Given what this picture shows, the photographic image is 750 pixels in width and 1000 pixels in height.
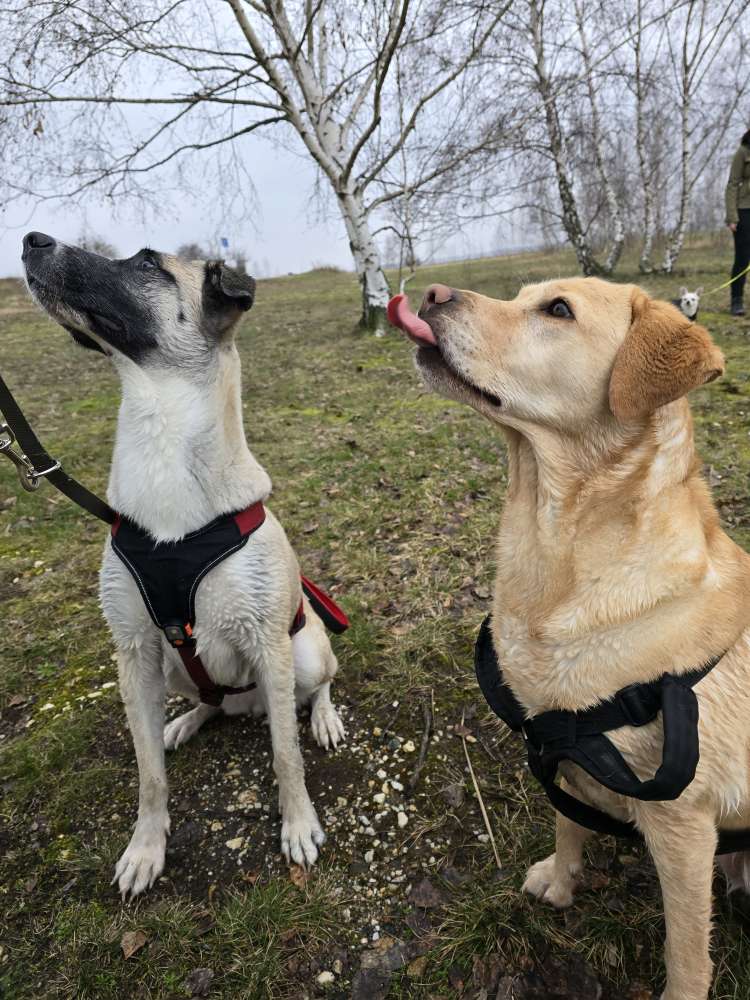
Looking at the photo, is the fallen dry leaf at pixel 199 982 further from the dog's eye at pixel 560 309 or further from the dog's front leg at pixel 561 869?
the dog's eye at pixel 560 309

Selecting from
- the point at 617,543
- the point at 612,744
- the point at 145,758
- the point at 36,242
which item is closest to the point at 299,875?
the point at 145,758

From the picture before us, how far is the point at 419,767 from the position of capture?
2.63 m

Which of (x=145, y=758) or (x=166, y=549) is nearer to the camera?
(x=166, y=549)

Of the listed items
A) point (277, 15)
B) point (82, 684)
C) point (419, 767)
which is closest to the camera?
point (419, 767)

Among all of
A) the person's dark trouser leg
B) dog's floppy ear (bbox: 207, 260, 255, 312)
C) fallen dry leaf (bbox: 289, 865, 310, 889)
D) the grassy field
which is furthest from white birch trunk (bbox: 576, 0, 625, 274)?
fallen dry leaf (bbox: 289, 865, 310, 889)

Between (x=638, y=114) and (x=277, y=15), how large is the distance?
1118 centimetres

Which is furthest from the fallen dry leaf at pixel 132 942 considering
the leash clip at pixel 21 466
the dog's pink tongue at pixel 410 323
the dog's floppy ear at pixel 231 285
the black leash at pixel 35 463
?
the dog's floppy ear at pixel 231 285

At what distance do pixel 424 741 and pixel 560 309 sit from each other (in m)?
2.17

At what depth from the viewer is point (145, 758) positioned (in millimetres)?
2312

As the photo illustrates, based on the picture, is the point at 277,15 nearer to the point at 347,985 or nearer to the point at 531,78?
the point at 531,78

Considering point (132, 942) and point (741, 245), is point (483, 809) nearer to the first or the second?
point (132, 942)

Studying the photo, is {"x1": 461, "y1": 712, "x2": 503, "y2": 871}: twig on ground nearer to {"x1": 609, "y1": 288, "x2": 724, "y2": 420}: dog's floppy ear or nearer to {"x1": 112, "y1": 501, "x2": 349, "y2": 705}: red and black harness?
{"x1": 112, "y1": 501, "x2": 349, "y2": 705}: red and black harness

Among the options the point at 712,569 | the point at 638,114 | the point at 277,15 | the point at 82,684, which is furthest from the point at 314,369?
the point at 638,114

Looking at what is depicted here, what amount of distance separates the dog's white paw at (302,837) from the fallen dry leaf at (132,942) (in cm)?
60
